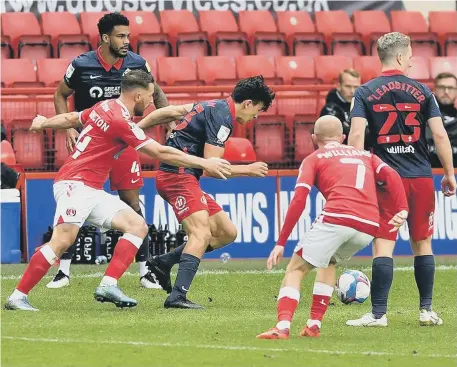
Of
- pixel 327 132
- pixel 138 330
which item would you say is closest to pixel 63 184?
pixel 138 330

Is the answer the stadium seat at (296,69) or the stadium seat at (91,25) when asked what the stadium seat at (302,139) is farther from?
the stadium seat at (91,25)

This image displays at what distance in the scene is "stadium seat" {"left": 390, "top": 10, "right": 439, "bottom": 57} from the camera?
20328 millimetres

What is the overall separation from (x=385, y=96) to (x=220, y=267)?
5051 millimetres

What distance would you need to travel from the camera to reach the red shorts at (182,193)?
10602 mm

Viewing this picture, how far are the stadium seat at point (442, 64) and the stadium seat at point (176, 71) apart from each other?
3835 mm

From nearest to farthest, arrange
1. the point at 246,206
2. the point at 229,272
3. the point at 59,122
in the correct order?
the point at 59,122
the point at 229,272
the point at 246,206

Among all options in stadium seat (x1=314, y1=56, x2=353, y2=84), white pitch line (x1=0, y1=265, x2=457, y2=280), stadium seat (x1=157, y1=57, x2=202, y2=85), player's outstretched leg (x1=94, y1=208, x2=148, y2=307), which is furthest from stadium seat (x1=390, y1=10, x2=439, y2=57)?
player's outstretched leg (x1=94, y1=208, x2=148, y2=307)

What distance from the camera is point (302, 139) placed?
16219 millimetres

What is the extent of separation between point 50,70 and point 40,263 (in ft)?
27.3

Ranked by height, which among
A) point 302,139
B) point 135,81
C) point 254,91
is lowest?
point 302,139

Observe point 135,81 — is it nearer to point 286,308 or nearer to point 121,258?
point 121,258

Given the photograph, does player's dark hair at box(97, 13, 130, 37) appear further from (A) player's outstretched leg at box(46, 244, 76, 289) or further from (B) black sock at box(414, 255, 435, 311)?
(B) black sock at box(414, 255, 435, 311)

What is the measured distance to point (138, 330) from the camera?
9.03 m

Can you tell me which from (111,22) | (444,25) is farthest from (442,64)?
(111,22)
